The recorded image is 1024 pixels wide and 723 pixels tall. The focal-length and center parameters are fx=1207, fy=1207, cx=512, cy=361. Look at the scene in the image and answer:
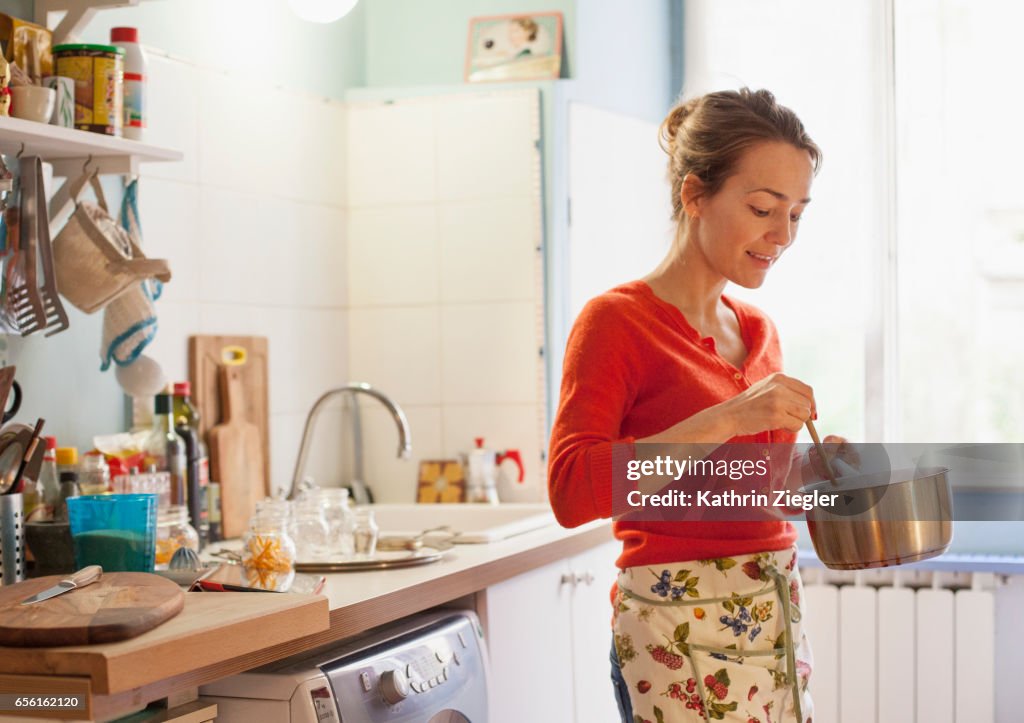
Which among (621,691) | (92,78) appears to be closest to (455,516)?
(621,691)

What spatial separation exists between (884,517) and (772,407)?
212 millimetres

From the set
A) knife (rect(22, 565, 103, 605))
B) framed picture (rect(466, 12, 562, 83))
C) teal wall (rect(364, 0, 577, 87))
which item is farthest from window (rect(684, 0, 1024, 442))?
knife (rect(22, 565, 103, 605))

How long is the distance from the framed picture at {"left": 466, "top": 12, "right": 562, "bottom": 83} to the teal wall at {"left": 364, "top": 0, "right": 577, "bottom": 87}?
0.03 metres

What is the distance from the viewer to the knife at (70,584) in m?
1.33

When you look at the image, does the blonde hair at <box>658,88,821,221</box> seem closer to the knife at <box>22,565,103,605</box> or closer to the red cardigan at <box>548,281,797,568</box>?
the red cardigan at <box>548,281,797,568</box>

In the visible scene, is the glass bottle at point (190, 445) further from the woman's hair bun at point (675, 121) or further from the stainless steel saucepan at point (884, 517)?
the stainless steel saucepan at point (884, 517)

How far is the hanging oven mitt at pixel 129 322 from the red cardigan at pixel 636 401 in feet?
2.70

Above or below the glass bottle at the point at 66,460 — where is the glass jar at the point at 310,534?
below

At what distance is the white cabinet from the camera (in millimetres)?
2062

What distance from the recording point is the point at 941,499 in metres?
1.48

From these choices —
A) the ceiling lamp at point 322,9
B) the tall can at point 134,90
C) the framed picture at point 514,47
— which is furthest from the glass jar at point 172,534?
the framed picture at point 514,47

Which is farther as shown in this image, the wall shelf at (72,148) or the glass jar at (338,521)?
the glass jar at (338,521)

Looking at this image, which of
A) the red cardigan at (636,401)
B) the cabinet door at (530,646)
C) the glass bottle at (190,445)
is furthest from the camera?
the glass bottle at (190,445)

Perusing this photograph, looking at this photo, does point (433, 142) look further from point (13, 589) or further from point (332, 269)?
point (13, 589)
